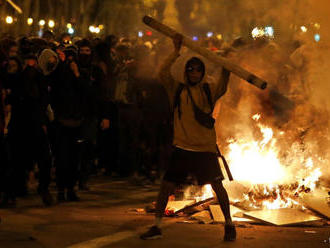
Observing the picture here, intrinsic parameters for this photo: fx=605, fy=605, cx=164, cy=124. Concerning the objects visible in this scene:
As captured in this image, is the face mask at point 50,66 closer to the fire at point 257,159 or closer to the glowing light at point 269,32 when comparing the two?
the fire at point 257,159

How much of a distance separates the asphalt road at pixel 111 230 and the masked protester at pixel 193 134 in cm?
33

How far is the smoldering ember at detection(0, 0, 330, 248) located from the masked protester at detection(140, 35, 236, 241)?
0.01 m

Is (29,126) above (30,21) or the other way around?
the other way around

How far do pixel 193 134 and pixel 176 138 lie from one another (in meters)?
0.22

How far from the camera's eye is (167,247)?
580 cm

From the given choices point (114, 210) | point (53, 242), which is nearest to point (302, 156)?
point (114, 210)

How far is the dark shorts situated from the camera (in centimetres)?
622

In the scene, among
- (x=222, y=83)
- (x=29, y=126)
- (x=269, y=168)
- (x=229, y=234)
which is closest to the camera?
(x=229, y=234)

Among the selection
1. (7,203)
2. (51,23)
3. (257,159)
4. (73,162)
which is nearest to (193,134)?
(257,159)

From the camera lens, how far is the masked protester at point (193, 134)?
6.21 m

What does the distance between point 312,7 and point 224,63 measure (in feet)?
12.5

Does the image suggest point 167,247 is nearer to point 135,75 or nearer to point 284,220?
point 284,220

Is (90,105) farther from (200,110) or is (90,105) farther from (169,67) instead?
(200,110)

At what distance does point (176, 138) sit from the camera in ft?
20.8
